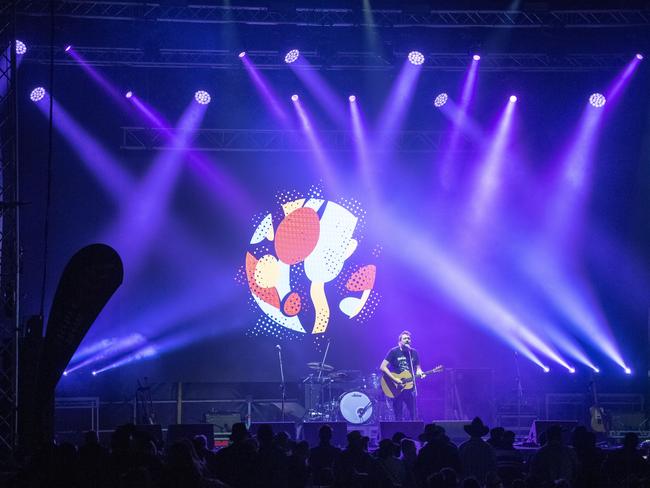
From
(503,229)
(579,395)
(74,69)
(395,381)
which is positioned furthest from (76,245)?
(579,395)

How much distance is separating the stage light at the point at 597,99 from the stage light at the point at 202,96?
7583 millimetres

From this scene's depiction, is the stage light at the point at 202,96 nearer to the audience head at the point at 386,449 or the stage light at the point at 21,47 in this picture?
the stage light at the point at 21,47

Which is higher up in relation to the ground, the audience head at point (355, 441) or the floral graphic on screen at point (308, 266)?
the floral graphic on screen at point (308, 266)

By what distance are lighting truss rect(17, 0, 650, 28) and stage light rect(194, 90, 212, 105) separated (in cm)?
237

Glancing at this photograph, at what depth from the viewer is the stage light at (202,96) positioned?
18031mm

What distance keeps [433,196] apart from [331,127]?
2586 mm

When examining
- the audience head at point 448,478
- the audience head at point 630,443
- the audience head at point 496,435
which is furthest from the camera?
the audience head at point 496,435

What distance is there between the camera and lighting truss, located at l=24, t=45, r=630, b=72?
55.9 ft

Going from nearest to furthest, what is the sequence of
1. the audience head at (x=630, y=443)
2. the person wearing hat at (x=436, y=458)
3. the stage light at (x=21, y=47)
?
the audience head at (x=630, y=443) < the person wearing hat at (x=436, y=458) < the stage light at (x=21, y=47)

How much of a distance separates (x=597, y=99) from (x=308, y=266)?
6.66 metres

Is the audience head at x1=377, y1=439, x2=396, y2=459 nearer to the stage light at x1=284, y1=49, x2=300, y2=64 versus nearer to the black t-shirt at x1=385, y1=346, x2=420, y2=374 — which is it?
the black t-shirt at x1=385, y1=346, x2=420, y2=374

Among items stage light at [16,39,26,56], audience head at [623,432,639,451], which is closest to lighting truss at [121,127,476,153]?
stage light at [16,39,26,56]

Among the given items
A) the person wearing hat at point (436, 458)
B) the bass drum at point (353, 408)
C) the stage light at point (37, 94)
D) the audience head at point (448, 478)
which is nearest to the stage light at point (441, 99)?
the bass drum at point (353, 408)

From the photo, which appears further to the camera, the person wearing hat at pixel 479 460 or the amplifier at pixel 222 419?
the amplifier at pixel 222 419
